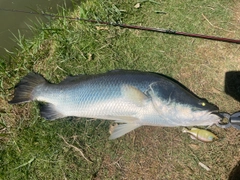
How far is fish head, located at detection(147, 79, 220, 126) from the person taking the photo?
348 cm

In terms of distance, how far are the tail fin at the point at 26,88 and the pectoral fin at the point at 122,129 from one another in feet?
4.60

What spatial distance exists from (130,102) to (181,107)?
2.23 feet

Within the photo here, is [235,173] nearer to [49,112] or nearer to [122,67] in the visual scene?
[122,67]

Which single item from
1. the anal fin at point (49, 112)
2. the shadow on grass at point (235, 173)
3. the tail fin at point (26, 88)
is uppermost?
the tail fin at point (26, 88)

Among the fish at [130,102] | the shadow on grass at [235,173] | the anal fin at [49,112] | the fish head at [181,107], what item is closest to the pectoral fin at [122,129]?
the fish at [130,102]

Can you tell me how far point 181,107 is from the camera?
3.51 meters

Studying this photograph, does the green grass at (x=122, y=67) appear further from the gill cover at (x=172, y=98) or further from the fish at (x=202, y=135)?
the gill cover at (x=172, y=98)

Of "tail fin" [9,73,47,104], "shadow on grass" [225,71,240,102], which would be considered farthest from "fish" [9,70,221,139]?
"shadow on grass" [225,71,240,102]

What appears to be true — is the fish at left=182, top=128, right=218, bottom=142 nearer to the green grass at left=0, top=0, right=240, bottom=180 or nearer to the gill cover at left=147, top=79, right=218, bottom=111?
the green grass at left=0, top=0, right=240, bottom=180

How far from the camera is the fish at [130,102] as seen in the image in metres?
3.52

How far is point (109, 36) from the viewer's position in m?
4.58

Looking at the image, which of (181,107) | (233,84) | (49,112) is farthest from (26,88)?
(233,84)

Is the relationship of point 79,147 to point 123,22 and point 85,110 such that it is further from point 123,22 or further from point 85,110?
point 123,22

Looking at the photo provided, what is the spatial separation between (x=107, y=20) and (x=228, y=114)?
2.54 metres
